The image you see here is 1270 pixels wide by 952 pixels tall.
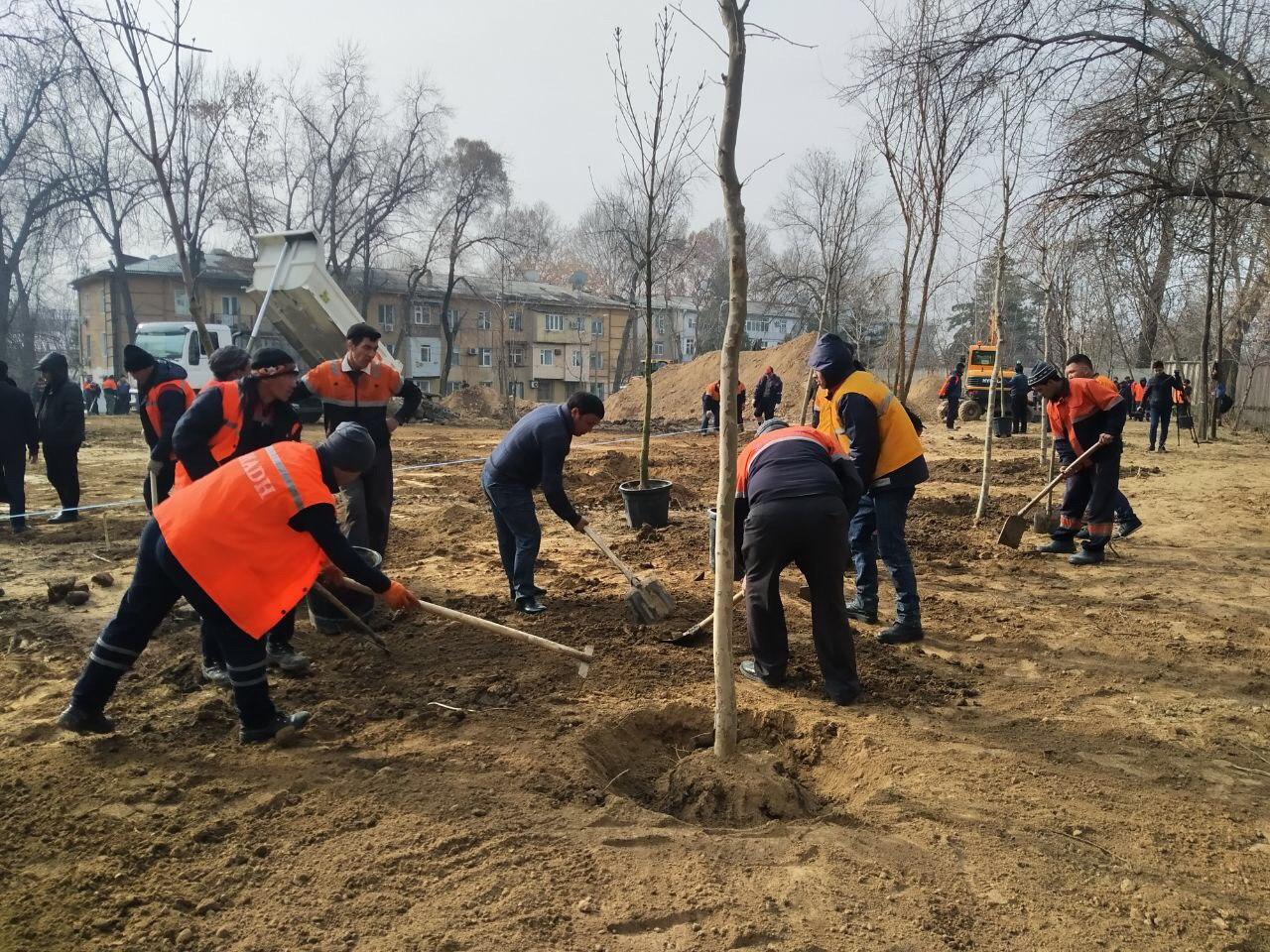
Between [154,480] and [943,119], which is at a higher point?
[943,119]

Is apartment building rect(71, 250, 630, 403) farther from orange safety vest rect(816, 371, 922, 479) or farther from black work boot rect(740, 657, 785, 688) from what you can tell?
black work boot rect(740, 657, 785, 688)

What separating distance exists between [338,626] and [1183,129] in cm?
774

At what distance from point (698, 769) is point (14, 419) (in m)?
7.90

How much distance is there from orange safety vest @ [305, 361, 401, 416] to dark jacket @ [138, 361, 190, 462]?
92cm

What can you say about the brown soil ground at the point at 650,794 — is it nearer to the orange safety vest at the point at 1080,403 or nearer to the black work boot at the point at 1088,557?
the black work boot at the point at 1088,557

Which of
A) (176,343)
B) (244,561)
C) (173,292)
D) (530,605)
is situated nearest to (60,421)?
(530,605)

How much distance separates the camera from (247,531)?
10.1 feet

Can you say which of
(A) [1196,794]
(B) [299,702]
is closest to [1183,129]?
(A) [1196,794]

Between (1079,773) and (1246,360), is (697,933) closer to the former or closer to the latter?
(1079,773)

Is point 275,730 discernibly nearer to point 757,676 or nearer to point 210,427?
point 210,427

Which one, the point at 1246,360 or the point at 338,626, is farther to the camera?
the point at 1246,360

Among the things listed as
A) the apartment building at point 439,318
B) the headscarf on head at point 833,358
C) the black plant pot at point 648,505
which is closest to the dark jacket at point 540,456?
the headscarf on head at point 833,358

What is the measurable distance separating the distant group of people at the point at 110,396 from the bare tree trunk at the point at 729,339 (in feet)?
89.2

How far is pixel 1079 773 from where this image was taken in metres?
3.20
